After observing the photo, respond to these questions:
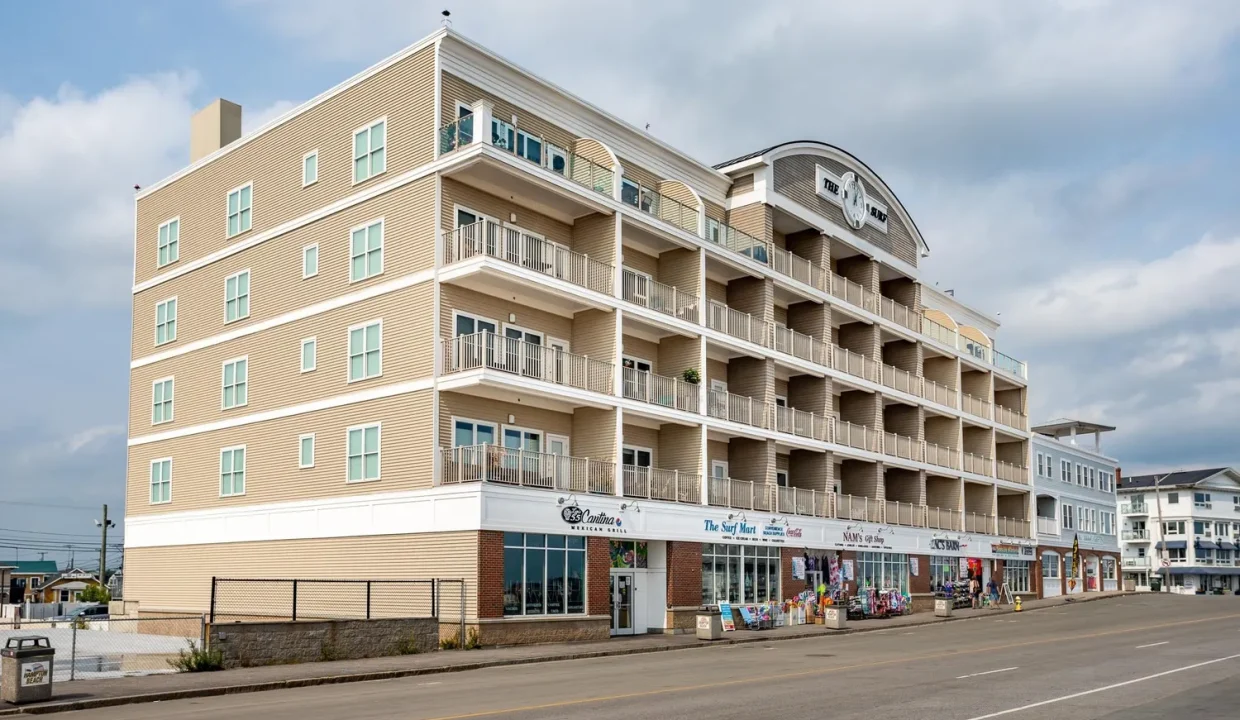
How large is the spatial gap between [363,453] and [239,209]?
41.0ft

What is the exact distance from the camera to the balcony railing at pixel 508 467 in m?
33.0

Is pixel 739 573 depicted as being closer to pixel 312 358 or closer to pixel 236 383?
pixel 312 358

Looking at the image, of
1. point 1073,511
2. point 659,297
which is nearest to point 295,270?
point 659,297

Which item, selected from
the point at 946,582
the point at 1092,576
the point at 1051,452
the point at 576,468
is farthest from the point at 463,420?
the point at 1092,576

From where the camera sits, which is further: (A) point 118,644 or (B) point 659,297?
(B) point 659,297

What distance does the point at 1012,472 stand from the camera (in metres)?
68.8

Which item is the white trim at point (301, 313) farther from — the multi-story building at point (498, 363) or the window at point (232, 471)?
the window at point (232, 471)

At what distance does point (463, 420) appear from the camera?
3450 cm

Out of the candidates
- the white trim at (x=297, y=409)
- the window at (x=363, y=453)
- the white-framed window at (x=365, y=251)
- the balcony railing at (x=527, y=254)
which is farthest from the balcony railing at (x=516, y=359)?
the white-framed window at (x=365, y=251)

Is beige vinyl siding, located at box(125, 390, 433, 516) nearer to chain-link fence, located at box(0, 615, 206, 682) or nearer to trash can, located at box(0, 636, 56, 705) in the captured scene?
chain-link fence, located at box(0, 615, 206, 682)

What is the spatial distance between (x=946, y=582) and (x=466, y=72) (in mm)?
36351

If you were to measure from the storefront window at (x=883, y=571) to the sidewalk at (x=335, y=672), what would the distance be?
12089 mm

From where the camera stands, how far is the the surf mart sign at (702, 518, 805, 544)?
41469 mm

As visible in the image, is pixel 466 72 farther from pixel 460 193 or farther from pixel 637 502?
pixel 637 502
